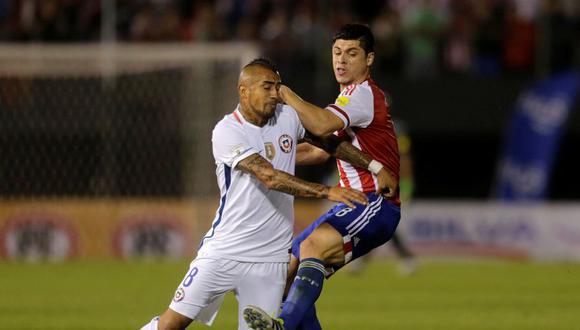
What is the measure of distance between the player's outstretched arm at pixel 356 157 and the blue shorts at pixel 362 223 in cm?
17

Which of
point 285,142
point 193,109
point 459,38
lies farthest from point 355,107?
point 459,38

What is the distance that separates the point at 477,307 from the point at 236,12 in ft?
33.7

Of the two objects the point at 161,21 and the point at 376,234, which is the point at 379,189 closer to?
the point at 376,234

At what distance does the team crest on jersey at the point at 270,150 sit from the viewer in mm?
8094

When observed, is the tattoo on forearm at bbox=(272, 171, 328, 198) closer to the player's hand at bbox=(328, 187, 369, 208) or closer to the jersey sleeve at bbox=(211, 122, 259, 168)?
the player's hand at bbox=(328, 187, 369, 208)

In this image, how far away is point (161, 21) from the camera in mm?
22484

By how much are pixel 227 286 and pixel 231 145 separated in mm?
899

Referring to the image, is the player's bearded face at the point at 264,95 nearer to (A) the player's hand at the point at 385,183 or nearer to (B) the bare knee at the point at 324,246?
(A) the player's hand at the point at 385,183

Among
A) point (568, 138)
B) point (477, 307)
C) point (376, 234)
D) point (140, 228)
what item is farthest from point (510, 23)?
point (376, 234)

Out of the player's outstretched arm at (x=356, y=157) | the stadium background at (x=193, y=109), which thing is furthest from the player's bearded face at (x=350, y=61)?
the stadium background at (x=193, y=109)

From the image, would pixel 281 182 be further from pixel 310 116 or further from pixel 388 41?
pixel 388 41

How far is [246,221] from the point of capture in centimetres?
806

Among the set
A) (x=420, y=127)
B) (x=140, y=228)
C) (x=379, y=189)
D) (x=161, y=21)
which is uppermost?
(x=379, y=189)

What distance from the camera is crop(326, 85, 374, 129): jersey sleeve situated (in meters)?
8.51
